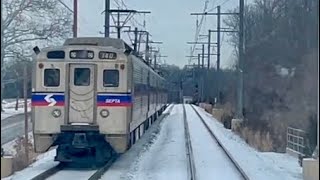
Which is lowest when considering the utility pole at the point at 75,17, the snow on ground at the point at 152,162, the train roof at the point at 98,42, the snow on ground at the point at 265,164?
the snow on ground at the point at 265,164

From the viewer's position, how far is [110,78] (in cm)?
2019

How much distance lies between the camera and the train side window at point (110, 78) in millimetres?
20141

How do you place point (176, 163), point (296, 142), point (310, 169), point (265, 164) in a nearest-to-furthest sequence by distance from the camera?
point (310, 169)
point (176, 163)
point (265, 164)
point (296, 142)

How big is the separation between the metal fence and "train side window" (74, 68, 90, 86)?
21.9 ft

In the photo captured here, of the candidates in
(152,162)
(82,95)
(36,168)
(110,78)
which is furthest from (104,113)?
(152,162)

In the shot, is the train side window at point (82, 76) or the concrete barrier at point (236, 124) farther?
the concrete barrier at point (236, 124)

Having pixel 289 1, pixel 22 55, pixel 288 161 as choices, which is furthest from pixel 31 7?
pixel 288 161

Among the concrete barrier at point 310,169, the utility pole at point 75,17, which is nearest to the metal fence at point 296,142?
the concrete barrier at point 310,169

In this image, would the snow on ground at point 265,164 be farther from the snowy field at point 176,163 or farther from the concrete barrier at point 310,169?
the concrete barrier at point 310,169

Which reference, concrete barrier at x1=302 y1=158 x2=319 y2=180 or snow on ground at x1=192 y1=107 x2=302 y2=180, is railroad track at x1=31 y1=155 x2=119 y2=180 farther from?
concrete barrier at x1=302 y1=158 x2=319 y2=180

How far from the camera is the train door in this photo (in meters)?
20.0

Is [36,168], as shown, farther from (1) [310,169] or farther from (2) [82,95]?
(1) [310,169]

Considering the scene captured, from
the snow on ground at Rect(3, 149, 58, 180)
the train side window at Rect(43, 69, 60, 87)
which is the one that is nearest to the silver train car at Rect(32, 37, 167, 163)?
the train side window at Rect(43, 69, 60, 87)

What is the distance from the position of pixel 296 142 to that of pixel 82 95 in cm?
833
